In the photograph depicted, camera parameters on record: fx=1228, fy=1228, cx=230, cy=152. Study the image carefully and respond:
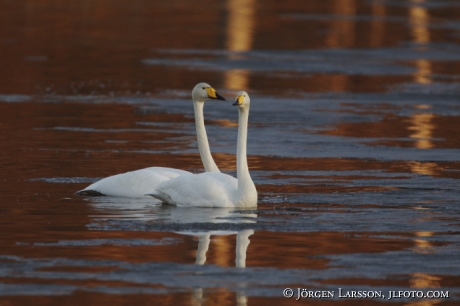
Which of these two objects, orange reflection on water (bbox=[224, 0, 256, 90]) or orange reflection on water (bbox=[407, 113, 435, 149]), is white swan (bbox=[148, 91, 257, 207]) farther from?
orange reflection on water (bbox=[224, 0, 256, 90])

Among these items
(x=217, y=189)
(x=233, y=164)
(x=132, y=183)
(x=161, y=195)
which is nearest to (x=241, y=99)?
(x=217, y=189)

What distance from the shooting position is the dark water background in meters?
9.02

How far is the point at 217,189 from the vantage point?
40.1 feet

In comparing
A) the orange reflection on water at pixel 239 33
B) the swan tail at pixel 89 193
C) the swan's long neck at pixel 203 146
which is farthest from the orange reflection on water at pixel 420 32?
the swan tail at pixel 89 193

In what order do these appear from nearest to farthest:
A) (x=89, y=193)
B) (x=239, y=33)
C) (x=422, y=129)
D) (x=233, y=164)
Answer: (x=89, y=193)
(x=233, y=164)
(x=422, y=129)
(x=239, y=33)

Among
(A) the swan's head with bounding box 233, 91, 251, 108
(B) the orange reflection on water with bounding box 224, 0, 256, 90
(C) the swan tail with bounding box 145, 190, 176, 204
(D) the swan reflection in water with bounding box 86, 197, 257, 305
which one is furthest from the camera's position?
(B) the orange reflection on water with bounding box 224, 0, 256, 90

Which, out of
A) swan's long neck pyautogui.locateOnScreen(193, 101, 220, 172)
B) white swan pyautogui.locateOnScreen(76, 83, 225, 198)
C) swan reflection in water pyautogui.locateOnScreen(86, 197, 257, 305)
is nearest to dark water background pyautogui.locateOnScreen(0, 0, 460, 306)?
swan reflection in water pyautogui.locateOnScreen(86, 197, 257, 305)

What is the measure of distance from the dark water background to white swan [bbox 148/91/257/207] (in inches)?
6.5

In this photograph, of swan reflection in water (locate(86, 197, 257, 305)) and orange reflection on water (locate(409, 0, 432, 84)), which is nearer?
swan reflection in water (locate(86, 197, 257, 305))

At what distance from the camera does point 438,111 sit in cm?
2170

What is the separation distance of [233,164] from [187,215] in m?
3.97

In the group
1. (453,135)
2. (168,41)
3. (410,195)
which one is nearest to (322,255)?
(410,195)

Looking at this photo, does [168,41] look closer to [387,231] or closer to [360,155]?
[360,155]

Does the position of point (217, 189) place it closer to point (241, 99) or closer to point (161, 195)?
point (161, 195)
